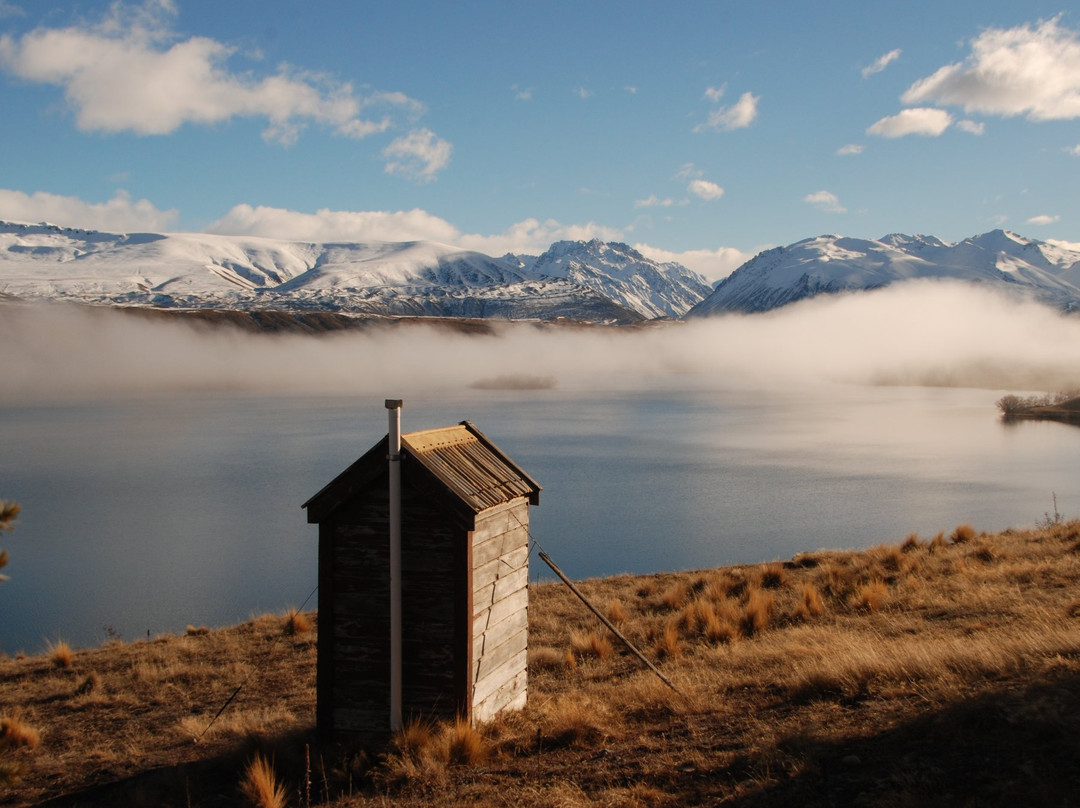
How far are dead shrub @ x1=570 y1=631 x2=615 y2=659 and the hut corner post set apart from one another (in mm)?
4103

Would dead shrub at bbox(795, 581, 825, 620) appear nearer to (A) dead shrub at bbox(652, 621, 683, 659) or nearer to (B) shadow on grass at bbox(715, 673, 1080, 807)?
(A) dead shrub at bbox(652, 621, 683, 659)

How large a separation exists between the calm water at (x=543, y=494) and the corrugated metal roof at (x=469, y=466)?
13.6 m

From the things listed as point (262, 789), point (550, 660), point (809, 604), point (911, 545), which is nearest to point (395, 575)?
point (262, 789)

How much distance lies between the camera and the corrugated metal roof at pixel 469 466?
24.1 ft

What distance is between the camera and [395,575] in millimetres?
7277

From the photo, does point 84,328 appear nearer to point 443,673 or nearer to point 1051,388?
point 1051,388

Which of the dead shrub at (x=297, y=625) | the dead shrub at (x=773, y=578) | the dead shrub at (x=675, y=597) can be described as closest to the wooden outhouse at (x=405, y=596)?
the dead shrub at (x=297, y=625)

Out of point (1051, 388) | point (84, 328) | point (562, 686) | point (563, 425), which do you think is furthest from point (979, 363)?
point (84, 328)

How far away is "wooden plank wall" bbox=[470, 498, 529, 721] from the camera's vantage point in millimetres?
7426

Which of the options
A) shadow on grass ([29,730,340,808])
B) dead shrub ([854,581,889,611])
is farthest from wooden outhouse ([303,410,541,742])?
dead shrub ([854,581,889,611])

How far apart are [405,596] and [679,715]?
261cm

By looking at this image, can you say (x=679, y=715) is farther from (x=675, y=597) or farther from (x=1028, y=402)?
(x=1028, y=402)

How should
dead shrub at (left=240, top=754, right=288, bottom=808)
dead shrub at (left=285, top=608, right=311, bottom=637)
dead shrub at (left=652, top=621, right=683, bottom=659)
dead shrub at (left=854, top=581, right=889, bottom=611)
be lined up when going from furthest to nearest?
dead shrub at (left=285, top=608, right=311, bottom=637)
dead shrub at (left=854, top=581, right=889, bottom=611)
dead shrub at (left=652, top=621, right=683, bottom=659)
dead shrub at (left=240, top=754, right=288, bottom=808)

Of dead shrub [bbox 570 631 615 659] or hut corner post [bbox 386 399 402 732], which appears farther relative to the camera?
dead shrub [bbox 570 631 615 659]
